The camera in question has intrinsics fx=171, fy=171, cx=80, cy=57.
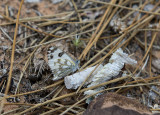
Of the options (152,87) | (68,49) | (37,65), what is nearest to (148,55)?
(152,87)

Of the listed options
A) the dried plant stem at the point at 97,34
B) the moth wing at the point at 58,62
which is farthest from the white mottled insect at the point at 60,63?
the dried plant stem at the point at 97,34

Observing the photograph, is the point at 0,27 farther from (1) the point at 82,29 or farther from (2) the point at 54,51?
(1) the point at 82,29

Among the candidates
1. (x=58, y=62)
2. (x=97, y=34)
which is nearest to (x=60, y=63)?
(x=58, y=62)

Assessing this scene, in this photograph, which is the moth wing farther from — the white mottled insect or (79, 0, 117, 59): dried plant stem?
(79, 0, 117, 59): dried plant stem

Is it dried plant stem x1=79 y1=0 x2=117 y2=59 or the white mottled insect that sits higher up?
dried plant stem x1=79 y1=0 x2=117 y2=59

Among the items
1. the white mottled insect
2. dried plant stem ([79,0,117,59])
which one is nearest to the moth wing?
the white mottled insect

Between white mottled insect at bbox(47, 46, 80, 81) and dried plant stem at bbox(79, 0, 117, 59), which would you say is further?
dried plant stem at bbox(79, 0, 117, 59)

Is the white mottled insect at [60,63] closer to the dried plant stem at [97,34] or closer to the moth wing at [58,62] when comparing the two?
the moth wing at [58,62]

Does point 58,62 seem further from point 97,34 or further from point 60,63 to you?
point 97,34
